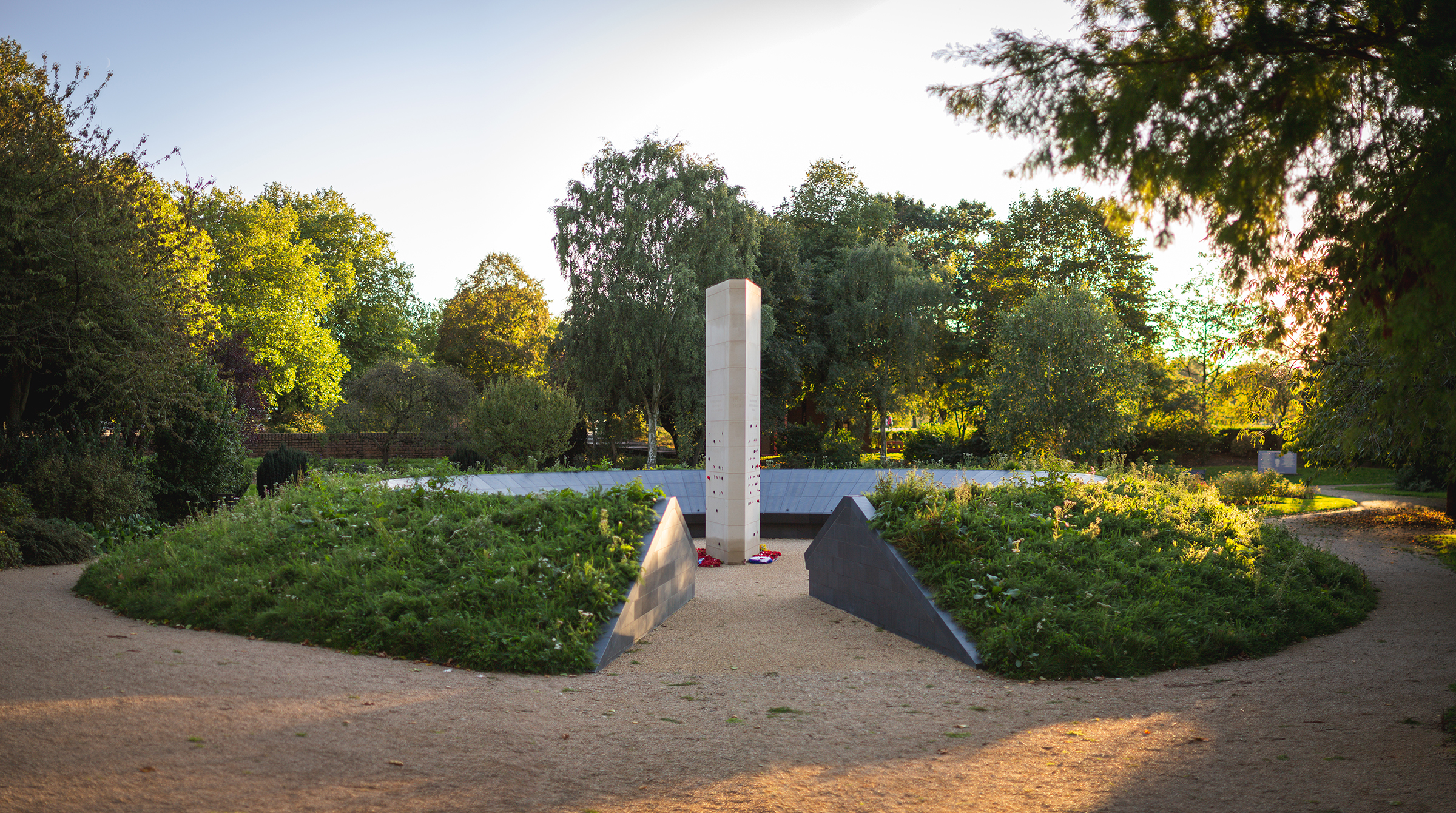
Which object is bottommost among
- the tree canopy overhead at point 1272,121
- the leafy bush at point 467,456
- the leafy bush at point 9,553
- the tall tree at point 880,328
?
the leafy bush at point 9,553

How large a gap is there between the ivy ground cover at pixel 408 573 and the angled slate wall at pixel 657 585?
102 millimetres

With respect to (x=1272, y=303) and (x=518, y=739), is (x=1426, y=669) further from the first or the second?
(x=518, y=739)

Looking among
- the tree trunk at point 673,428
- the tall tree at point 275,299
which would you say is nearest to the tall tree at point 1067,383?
the tree trunk at point 673,428

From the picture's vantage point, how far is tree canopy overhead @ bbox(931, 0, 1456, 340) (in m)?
3.78

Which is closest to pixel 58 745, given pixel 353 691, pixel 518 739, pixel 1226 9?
pixel 353 691

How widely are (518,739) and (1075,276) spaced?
1213 inches

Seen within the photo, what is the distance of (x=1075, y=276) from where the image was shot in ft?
103

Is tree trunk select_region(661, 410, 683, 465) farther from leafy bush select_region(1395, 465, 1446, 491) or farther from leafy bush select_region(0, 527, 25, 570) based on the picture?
leafy bush select_region(1395, 465, 1446, 491)

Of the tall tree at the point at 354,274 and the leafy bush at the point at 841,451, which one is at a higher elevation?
the tall tree at the point at 354,274

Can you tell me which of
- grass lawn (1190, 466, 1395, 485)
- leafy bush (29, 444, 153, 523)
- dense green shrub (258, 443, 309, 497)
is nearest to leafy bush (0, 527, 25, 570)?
leafy bush (29, 444, 153, 523)

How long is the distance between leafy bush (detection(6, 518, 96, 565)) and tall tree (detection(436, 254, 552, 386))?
28694mm

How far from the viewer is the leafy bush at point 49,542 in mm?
10422

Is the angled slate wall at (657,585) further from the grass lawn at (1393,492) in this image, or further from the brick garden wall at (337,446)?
the brick garden wall at (337,446)

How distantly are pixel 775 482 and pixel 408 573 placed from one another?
371 inches
